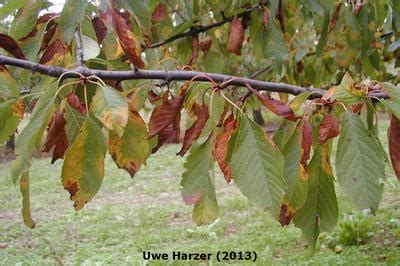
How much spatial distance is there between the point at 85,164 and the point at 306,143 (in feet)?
1.34

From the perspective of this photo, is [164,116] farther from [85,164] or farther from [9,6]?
[9,6]

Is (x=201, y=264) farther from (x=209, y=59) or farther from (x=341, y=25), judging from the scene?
(x=341, y=25)

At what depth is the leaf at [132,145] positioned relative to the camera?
2.89 feet

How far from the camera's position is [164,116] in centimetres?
95

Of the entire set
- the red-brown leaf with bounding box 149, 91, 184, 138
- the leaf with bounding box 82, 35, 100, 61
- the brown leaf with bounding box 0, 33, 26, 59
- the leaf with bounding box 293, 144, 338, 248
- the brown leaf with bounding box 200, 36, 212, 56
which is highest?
the brown leaf with bounding box 0, 33, 26, 59

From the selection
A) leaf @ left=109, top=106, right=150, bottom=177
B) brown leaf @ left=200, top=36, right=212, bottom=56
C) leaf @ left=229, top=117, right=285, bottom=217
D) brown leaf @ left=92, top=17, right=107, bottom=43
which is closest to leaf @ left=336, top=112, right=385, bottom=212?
leaf @ left=229, top=117, right=285, bottom=217

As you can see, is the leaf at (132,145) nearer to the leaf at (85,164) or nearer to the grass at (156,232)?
the leaf at (85,164)

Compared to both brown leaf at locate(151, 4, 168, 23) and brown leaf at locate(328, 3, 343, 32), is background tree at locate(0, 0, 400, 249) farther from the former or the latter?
brown leaf at locate(328, 3, 343, 32)

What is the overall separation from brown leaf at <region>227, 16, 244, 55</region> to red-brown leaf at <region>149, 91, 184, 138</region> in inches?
35.2

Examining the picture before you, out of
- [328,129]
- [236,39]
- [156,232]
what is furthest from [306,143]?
[156,232]

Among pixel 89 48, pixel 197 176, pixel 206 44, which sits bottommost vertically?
pixel 206 44

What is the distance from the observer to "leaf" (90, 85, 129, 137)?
2.58ft

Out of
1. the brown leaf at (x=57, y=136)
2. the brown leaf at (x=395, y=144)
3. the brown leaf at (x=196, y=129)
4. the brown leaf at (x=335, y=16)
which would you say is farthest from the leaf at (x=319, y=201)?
the brown leaf at (x=335, y=16)

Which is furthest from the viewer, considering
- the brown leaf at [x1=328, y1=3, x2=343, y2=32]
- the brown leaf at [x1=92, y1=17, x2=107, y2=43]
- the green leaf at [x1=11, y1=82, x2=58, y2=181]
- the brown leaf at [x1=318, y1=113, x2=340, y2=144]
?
the brown leaf at [x1=328, y1=3, x2=343, y2=32]
